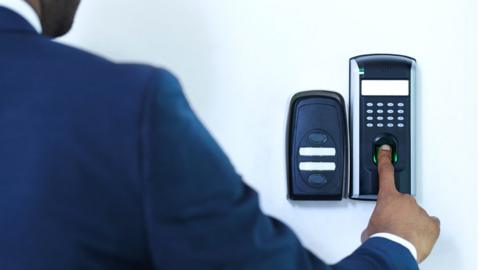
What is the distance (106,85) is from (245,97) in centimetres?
43

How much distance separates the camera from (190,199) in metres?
0.51

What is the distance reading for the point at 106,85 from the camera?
508mm

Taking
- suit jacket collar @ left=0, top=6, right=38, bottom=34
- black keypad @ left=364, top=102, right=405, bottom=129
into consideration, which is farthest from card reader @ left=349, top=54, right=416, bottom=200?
suit jacket collar @ left=0, top=6, right=38, bottom=34

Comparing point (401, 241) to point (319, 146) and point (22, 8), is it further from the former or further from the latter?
point (22, 8)

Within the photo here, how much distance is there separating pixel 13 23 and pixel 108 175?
185 mm

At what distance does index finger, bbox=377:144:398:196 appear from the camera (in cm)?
87

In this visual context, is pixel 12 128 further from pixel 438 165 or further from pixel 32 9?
pixel 438 165

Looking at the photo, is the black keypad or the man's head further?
the black keypad

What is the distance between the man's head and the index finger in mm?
458

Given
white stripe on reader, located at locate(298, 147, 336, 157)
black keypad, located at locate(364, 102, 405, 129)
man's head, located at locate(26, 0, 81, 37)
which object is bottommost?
Answer: white stripe on reader, located at locate(298, 147, 336, 157)

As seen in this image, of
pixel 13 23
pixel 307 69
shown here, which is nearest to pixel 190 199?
pixel 13 23

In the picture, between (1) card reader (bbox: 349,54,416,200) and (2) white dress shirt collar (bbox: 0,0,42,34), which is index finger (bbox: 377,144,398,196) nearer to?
(1) card reader (bbox: 349,54,416,200)

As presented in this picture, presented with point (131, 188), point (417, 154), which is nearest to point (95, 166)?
point (131, 188)

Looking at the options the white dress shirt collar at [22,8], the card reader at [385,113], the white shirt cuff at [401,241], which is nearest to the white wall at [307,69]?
the card reader at [385,113]
